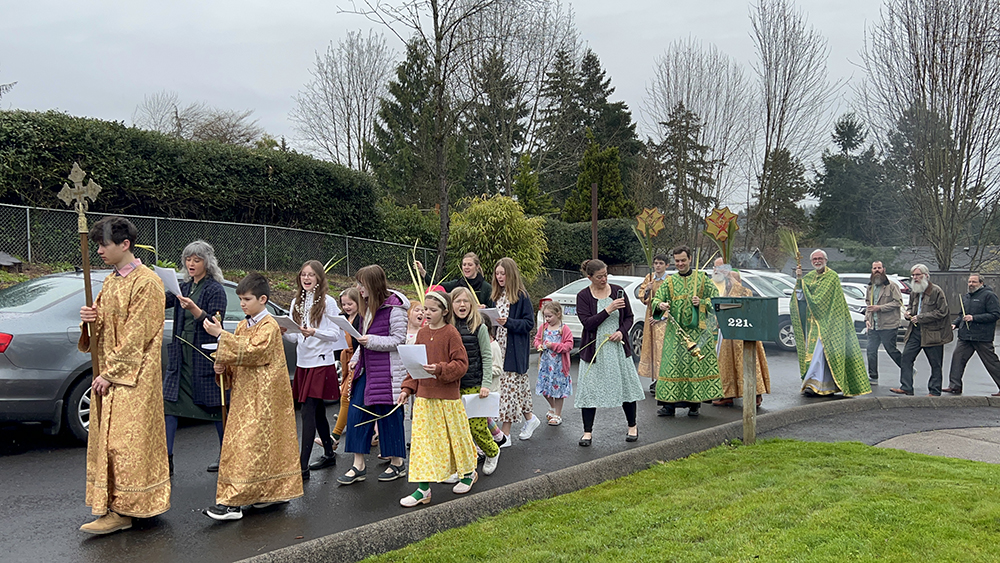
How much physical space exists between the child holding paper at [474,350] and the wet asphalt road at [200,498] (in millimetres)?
423

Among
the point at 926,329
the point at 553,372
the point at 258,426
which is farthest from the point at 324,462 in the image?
the point at 926,329

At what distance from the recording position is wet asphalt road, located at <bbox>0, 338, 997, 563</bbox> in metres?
4.22

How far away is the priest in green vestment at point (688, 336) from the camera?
7785 mm

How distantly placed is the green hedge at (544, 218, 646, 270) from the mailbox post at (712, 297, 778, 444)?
767 inches

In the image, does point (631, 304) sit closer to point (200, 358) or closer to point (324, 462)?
point (324, 462)

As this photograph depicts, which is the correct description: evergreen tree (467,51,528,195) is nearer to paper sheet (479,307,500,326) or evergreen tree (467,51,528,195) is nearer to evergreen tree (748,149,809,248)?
evergreen tree (748,149,809,248)

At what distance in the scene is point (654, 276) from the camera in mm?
9375

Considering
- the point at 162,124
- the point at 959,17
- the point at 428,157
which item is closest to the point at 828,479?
the point at 959,17

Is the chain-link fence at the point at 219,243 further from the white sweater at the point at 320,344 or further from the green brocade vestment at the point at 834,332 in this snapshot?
the white sweater at the point at 320,344

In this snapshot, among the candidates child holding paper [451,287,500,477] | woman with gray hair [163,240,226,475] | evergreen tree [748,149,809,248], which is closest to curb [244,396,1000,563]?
child holding paper [451,287,500,477]

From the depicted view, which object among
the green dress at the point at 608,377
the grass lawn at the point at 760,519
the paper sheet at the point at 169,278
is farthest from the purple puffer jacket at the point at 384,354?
the green dress at the point at 608,377

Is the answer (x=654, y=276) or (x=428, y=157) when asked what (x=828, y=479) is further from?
(x=428, y=157)

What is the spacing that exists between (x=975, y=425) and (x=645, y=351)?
3.79 meters

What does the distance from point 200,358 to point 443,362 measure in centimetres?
188
